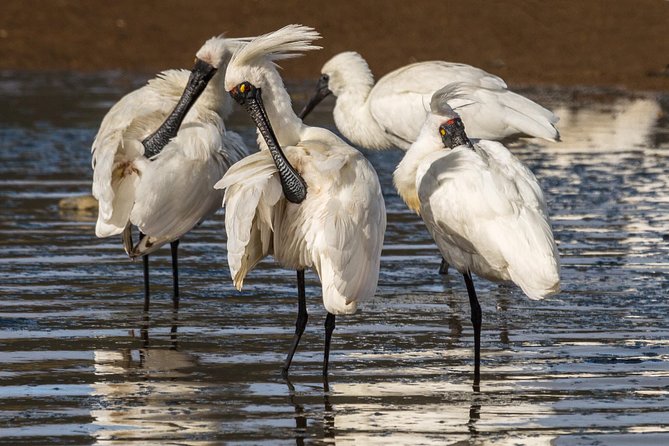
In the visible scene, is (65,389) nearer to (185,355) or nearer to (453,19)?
(185,355)

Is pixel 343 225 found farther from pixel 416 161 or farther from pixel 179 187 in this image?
pixel 179 187

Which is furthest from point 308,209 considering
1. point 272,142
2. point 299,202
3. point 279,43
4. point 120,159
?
point 120,159

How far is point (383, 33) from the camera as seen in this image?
27984mm

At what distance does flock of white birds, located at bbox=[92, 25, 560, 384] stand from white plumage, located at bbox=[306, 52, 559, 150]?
2.33 meters

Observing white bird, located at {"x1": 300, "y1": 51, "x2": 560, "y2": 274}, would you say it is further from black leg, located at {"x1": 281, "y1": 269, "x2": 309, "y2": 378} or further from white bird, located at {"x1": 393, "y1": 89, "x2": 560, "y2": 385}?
black leg, located at {"x1": 281, "y1": 269, "x2": 309, "y2": 378}

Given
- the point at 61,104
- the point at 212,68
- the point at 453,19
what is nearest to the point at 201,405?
the point at 212,68

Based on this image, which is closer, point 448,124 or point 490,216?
point 490,216

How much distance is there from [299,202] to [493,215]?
38.8 inches

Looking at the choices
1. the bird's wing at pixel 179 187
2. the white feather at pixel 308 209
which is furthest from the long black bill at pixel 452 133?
the bird's wing at pixel 179 187

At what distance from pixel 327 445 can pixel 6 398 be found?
5.38 ft

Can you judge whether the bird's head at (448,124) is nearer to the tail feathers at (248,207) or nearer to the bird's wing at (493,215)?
the bird's wing at (493,215)

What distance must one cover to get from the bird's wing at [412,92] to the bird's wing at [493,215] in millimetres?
4182

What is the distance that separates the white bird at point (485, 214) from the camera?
725 centimetres

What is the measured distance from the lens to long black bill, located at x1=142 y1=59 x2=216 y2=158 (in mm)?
9281
